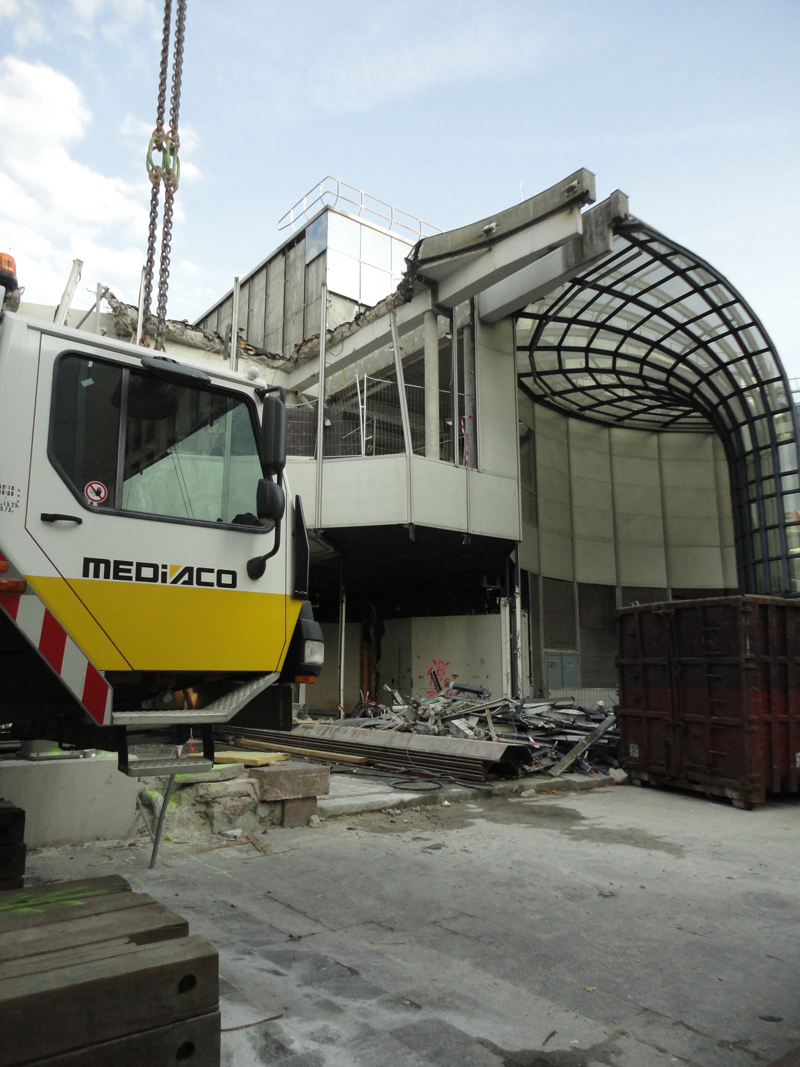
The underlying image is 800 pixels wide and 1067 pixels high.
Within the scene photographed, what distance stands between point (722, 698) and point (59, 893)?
811 cm

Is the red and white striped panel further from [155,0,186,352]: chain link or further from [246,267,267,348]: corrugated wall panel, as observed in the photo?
[246,267,267,348]: corrugated wall panel

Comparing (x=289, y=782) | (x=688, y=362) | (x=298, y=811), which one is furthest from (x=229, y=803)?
(x=688, y=362)

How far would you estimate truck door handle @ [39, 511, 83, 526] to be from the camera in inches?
126

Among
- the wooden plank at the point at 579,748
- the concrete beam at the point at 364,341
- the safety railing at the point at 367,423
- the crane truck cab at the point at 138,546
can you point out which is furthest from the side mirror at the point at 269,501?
the concrete beam at the point at 364,341

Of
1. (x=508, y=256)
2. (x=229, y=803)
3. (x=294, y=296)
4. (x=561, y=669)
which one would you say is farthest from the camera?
(x=294, y=296)

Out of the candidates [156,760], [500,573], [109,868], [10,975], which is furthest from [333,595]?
[10,975]

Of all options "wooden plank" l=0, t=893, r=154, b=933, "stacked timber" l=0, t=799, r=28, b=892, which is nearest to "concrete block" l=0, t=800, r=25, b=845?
"stacked timber" l=0, t=799, r=28, b=892

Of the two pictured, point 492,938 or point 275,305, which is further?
point 275,305

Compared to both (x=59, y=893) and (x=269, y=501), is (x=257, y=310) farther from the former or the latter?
(x=59, y=893)

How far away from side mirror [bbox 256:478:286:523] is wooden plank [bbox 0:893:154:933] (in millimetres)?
1951

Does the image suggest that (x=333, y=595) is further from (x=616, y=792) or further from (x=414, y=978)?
(x=414, y=978)

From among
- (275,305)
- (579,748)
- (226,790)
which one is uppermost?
(275,305)

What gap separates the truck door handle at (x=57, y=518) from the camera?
3.20 m

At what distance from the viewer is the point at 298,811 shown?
7027 mm
